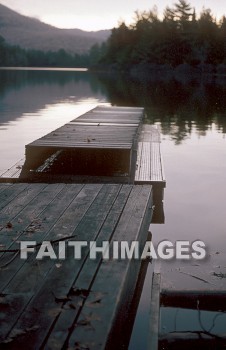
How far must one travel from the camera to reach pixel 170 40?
124188 millimetres

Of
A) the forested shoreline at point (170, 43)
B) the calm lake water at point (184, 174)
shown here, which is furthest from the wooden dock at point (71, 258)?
the forested shoreline at point (170, 43)

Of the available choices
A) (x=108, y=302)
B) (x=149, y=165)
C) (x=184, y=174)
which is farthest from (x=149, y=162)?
(x=108, y=302)

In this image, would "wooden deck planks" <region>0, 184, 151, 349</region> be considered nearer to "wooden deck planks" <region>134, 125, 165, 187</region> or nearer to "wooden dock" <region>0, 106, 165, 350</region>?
"wooden dock" <region>0, 106, 165, 350</region>

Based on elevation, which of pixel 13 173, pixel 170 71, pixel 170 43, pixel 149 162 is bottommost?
pixel 149 162

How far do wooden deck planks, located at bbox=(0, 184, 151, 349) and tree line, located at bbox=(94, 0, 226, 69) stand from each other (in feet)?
353

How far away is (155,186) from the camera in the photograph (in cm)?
1078

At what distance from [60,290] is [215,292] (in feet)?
7.42

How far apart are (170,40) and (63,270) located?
412 feet

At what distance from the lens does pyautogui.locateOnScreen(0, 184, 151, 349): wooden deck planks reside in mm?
4043

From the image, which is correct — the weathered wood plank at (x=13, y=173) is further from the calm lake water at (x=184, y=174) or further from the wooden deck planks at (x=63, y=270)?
the wooden deck planks at (x=63, y=270)

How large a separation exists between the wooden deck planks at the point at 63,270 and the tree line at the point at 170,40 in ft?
353

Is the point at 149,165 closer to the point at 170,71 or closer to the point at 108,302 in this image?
the point at 108,302

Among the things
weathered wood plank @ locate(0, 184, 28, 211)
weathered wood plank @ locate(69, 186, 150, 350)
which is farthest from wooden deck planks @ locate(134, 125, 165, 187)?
weathered wood plank @ locate(69, 186, 150, 350)

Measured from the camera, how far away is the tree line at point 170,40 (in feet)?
365
